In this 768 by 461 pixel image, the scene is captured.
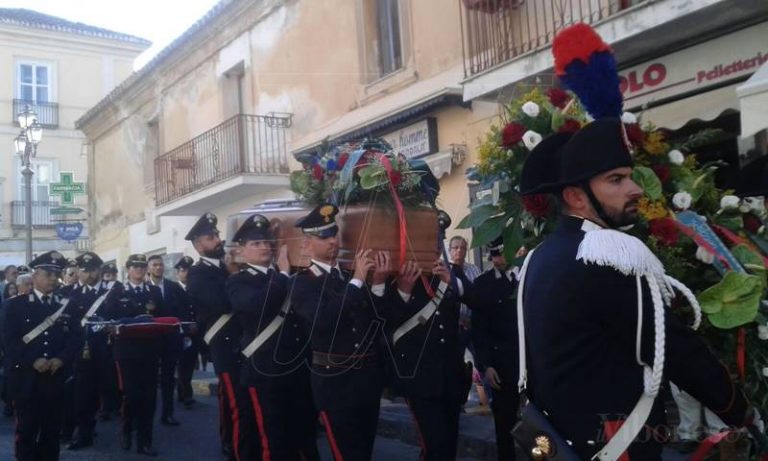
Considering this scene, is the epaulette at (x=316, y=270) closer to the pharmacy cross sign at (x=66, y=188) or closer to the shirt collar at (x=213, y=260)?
the shirt collar at (x=213, y=260)

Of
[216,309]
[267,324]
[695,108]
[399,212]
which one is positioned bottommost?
[267,324]

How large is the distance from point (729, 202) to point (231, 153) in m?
12.6

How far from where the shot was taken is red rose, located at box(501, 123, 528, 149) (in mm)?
3797

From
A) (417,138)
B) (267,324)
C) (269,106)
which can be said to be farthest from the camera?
(269,106)

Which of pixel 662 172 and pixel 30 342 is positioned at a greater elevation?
pixel 662 172

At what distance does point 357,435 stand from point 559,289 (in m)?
2.52

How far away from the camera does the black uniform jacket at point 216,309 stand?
21.9ft

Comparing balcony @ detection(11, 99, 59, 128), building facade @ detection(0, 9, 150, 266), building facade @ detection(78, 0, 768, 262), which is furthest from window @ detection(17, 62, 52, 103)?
building facade @ detection(78, 0, 768, 262)

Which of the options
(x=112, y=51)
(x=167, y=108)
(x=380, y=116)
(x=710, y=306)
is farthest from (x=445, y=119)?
(x=112, y=51)

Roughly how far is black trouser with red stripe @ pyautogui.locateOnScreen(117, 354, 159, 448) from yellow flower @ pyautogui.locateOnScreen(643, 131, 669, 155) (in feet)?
20.0

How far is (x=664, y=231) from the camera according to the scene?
10.7ft

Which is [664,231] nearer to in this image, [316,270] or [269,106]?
[316,270]

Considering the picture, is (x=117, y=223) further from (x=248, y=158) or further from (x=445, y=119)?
(x=445, y=119)

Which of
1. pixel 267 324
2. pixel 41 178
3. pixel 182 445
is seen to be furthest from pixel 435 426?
pixel 41 178
